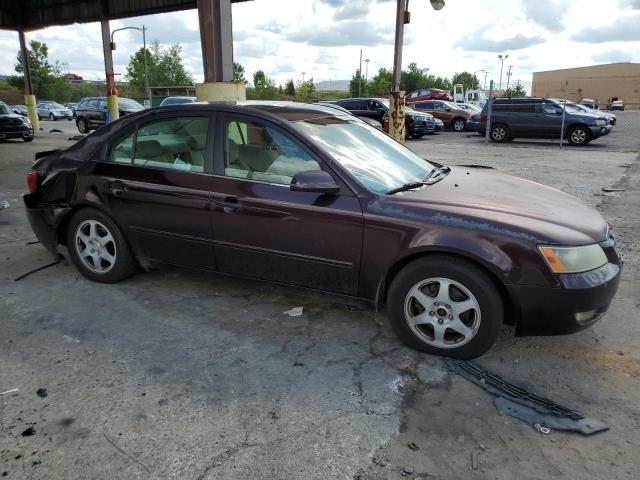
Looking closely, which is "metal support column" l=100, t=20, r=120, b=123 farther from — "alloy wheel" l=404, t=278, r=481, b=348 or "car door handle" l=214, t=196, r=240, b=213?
"alloy wheel" l=404, t=278, r=481, b=348

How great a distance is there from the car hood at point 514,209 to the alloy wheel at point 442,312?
0.41 m

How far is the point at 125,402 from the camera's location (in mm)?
2732

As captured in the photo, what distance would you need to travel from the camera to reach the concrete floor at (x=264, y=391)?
7.59ft

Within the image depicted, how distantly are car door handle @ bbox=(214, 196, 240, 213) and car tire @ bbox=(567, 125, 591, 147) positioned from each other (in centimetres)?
1679

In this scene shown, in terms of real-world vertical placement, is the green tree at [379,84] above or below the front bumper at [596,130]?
above

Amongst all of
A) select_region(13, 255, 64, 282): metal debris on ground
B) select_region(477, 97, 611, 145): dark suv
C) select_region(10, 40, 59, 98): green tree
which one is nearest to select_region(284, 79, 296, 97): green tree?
select_region(10, 40, 59, 98): green tree

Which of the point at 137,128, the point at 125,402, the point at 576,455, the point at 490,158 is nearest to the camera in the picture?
the point at 576,455

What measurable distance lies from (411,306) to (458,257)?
0.43 metres

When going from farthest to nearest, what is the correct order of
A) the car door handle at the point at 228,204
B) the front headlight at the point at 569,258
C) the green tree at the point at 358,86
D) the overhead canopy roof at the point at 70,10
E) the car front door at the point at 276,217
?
the green tree at the point at 358,86 < the overhead canopy roof at the point at 70,10 < the car door handle at the point at 228,204 < the car front door at the point at 276,217 < the front headlight at the point at 569,258

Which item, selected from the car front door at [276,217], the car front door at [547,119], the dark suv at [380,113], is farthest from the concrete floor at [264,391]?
the dark suv at [380,113]

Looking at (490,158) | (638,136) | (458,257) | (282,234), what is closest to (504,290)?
(458,257)

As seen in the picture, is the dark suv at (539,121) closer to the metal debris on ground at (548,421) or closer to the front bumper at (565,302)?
the front bumper at (565,302)

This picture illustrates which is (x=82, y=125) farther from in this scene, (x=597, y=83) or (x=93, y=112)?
(x=597, y=83)

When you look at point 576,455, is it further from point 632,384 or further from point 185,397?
point 185,397
